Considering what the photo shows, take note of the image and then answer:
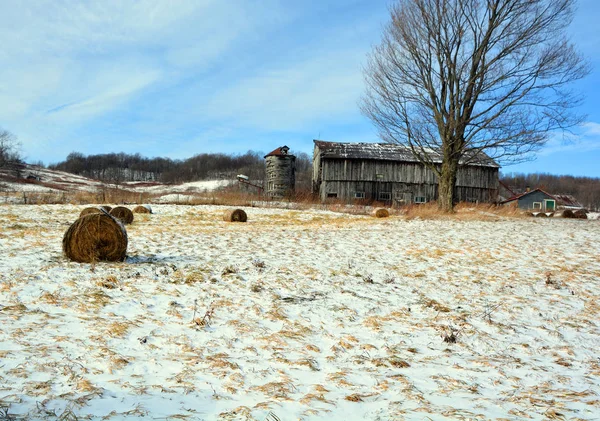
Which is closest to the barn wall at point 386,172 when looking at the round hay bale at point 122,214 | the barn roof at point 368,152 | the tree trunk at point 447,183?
the barn roof at point 368,152

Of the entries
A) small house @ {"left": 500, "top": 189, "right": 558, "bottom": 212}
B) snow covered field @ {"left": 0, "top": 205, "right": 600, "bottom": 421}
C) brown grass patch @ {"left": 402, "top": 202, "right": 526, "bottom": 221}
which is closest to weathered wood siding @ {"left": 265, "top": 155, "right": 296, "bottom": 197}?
brown grass patch @ {"left": 402, "top": 202, "right": 526, "bottom": 221}

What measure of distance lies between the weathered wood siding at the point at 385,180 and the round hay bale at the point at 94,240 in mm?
28704

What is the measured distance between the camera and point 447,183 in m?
20.3

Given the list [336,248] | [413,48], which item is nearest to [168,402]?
[336,248]

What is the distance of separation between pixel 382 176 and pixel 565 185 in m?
115

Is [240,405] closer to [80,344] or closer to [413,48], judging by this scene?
[80,344]

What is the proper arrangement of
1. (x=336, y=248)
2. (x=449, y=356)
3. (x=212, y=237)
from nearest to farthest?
(x=449, y=356), (x=336, y=248), (x=212, y=237)

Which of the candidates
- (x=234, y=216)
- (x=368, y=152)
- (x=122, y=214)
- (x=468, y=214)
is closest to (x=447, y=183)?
(x=468, y=214)

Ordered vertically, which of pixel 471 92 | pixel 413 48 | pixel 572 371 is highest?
pixel 413 48

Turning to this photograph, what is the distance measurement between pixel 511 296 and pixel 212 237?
800 cm

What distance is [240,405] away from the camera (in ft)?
10.3

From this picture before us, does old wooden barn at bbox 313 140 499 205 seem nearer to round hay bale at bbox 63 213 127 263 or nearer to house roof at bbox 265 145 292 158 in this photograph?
house roof at bbox 265 145 292 158

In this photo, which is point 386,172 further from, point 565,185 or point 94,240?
point 565,185

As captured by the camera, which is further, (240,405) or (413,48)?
(413,48)
